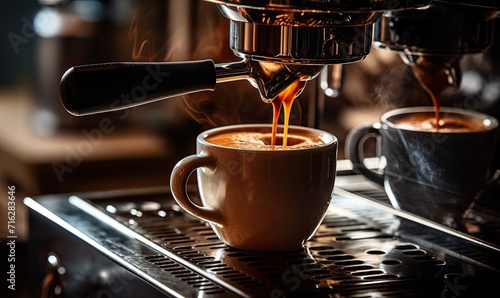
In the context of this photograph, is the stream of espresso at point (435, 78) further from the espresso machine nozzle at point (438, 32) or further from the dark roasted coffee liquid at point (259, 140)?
the dark roasted coffee liquid at point (259, 140)

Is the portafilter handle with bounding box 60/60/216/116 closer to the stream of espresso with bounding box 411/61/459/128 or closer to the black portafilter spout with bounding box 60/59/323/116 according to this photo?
the black portafilter spout with bounding box 60/59/323/116

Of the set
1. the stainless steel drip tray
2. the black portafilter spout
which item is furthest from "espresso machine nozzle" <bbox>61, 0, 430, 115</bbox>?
the stainless steel drip tray

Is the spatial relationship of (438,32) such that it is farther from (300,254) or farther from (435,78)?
(300,254)

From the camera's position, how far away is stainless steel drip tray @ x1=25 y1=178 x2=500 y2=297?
2.02 feet

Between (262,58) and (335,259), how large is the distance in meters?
0.16

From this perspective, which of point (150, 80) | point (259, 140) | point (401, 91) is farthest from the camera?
point (401, 91)

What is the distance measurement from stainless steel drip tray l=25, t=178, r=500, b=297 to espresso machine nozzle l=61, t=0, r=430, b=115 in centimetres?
12

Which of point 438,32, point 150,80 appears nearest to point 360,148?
point 438,32

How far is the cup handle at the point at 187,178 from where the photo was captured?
0.68m

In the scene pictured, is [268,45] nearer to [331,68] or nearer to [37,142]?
[331,68]

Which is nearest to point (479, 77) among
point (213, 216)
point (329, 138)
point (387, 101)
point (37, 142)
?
point (387, 101)

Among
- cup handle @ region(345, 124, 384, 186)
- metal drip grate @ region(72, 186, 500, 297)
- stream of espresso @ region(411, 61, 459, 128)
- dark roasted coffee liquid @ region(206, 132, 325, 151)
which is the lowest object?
metal drip grate @ region(72, 186, 500, 297)

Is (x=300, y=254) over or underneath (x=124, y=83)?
underneath

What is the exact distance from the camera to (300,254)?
69 cm
